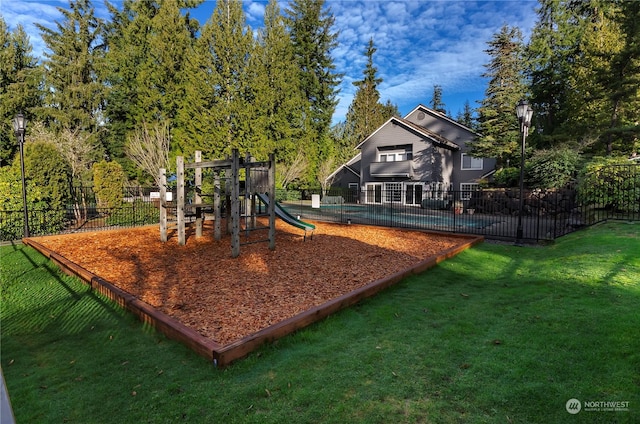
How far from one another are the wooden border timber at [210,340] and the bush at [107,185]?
31.1 feet

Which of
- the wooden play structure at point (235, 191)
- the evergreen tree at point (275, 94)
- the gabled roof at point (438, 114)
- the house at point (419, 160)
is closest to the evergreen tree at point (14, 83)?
the evergreen tree at point (275, 94)

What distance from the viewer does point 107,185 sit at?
50.5 feet

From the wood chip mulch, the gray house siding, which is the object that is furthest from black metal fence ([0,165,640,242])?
the gray house siding

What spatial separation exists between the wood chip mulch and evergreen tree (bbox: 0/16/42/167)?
28.3 m

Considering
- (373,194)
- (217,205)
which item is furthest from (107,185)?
(373,194)

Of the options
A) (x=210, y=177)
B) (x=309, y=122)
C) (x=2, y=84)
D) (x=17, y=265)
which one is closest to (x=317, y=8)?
(x=309, y=122)

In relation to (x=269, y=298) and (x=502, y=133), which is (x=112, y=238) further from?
(x=502, y=133)

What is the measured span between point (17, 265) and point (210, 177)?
20170 mm

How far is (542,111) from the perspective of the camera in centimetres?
3003

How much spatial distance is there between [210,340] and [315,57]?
148ft

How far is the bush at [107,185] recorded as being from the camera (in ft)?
49.9

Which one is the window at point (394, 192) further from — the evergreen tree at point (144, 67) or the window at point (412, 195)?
the evergreen tree at point (144, 67)

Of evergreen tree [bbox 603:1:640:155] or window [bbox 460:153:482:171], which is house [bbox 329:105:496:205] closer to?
window [bbox 460:153:482:171]

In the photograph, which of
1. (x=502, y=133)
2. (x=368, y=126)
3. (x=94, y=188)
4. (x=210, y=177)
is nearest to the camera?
(x=94, y=188)
